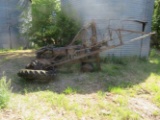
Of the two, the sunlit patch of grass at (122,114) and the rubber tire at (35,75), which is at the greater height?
the rubber tire at (35,75)

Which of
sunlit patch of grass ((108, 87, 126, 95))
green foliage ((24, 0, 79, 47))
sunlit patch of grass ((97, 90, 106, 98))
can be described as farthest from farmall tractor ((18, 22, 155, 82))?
green foliage ((24, 0, 79, 47))

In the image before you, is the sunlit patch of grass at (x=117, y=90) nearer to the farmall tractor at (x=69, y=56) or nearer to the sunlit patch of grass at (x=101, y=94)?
the sunlit patch of grass at (x=101, y=94)

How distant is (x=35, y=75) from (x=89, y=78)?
59.4 inches

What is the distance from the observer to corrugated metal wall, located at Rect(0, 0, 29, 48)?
13.8m

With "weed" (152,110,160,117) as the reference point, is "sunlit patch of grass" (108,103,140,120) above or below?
above

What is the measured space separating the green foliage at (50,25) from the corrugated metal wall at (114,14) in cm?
45

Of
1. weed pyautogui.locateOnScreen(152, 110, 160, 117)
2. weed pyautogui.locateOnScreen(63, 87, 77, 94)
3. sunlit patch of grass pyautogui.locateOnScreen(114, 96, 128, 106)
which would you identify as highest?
weed pyautogui.locateOnScreen(63, 87, 77, 94)

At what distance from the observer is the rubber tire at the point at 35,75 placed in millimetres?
6242

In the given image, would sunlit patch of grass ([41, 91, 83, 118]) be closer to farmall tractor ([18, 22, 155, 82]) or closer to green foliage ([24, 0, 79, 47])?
farmall tractor ([18, 22, 155, 82])

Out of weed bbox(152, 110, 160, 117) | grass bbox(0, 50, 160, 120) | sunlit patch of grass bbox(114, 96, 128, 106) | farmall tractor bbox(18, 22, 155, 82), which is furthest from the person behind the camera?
farmall tractor bbox(18, 22, 155, 82)

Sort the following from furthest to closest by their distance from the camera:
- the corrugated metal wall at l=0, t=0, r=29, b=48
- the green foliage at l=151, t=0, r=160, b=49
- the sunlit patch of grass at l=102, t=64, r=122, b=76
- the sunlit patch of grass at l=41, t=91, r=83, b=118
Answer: the green foliage at l=151, t=0, r=160, b=49, the corrugated metal wall at l=0, t=0, r=29, b=48, the sunlit patch of grass at l=102, t=64, r=122, b=76, the sunlit patch of grass at l=41, t=91, r=83, b=118

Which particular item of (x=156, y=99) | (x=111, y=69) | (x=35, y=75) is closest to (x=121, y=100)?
(x=156, y=99)

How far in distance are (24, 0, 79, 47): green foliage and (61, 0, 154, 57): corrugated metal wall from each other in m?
0.45

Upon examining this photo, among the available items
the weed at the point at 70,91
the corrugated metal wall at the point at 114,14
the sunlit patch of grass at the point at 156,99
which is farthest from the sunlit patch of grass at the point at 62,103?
the corrugated metal wall at the point at 114,14
